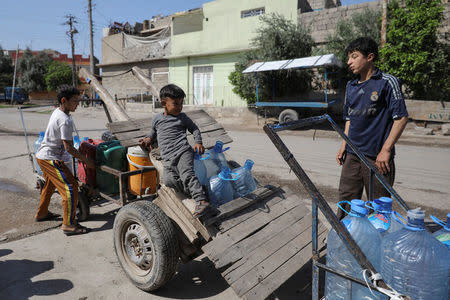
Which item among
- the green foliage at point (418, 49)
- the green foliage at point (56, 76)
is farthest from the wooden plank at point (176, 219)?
the green foliage at point (56, 76)

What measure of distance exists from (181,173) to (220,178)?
14.3 inches

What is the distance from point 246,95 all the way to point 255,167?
1226cm

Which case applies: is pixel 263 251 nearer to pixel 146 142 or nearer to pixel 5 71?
pixel 146 142

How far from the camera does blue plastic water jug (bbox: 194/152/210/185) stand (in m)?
3.02

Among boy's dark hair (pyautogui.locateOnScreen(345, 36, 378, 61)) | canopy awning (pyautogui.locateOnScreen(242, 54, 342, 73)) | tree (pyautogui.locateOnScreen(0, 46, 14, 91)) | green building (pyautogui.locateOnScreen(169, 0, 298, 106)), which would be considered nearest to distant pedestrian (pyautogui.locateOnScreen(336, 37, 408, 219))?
boy's dark hair (pyautogui.locateOnScreen(345, 36, 378, 61))

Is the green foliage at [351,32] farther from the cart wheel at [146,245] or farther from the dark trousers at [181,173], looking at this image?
the cart wheel at [146,245]

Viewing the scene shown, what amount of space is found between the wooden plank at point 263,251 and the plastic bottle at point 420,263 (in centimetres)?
102

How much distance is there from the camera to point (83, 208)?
4.28 m

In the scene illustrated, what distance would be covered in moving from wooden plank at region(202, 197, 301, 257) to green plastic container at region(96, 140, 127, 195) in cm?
232

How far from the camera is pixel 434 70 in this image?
39.3ft

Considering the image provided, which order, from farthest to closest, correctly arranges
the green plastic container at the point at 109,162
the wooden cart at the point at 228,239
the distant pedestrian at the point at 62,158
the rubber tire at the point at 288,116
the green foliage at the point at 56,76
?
the green foliage at the point at 56,76 < the rubber tire at the point at 288,116 < the green plastic container at the point at 109,162 < the distant pedestrian at the point at 62,158 < the wooden cart at the point at 228,239

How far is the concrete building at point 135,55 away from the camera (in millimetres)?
26609

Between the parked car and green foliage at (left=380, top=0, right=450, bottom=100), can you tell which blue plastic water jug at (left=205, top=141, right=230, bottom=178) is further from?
the parked car

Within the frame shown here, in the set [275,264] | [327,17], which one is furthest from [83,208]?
[327,17]
